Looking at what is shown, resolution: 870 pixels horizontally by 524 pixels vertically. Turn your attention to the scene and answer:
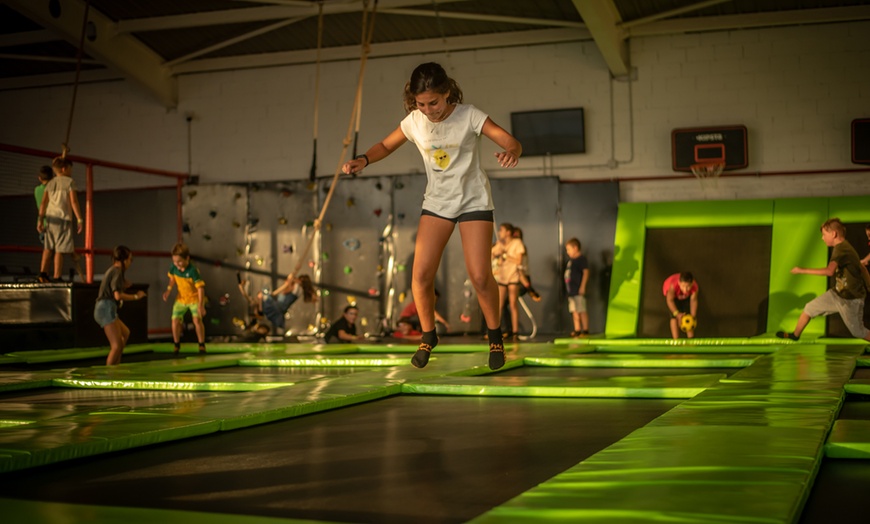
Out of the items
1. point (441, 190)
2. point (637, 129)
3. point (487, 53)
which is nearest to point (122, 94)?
point (487, 53)

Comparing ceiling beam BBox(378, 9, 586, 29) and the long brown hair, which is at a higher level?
ceiling beam BBox(378, 9, 586, 29)

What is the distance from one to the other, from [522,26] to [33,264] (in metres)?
7.35

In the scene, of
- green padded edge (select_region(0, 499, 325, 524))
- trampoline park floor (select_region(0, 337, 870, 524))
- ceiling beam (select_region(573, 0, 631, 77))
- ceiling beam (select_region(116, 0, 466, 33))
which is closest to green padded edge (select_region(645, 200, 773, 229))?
ceiling beam (select_region(573, 0, 631, 77))

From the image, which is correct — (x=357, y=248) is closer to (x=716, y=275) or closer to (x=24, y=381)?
(x=716, y=275)

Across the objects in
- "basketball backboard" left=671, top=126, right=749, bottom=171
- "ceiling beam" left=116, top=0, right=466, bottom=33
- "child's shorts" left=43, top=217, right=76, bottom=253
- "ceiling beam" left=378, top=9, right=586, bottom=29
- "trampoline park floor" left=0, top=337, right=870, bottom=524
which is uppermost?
"ceiling beam" left=116, top=0, right=466, bottom=33

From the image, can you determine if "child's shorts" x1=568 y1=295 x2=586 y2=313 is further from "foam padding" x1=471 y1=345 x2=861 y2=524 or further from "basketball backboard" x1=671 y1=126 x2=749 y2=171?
"foam padding" x1=471 y1=345 x2=861 y2=524

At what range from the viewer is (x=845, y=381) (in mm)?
4355

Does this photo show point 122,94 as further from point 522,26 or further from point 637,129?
point 637,129

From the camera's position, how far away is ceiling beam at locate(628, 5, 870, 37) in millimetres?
9688

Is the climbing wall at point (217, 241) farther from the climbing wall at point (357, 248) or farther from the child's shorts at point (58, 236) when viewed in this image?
the child's shorts at point (58, 236)

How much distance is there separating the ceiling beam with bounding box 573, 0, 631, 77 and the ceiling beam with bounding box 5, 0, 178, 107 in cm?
541

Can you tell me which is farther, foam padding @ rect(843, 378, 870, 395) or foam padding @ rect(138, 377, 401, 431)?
foam padding @ rect(843, 378, 870, 395)

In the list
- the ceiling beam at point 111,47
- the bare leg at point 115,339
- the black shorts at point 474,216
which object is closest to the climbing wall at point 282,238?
the ceiling beam at point 111,47

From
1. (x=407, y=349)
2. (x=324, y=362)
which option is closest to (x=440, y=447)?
(x=324, y=362)
